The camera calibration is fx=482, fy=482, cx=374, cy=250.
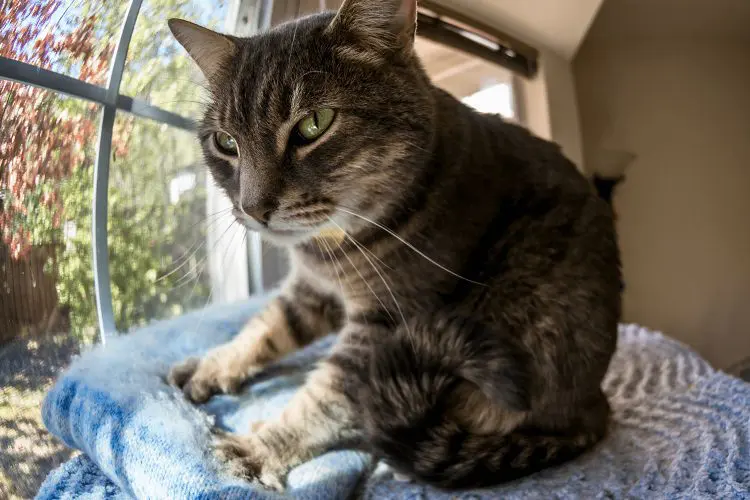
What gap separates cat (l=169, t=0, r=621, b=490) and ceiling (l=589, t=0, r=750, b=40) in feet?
2.81

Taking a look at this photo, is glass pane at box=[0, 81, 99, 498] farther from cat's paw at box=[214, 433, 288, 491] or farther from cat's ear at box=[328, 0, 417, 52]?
cat's ear at box=[328, 0, 417, 52]

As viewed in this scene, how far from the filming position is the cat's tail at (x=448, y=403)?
2.42 feet

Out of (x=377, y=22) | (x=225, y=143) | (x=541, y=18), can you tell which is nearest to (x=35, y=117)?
(x=225, y=143)

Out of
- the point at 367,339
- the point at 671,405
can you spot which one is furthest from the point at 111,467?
the point at 671,405

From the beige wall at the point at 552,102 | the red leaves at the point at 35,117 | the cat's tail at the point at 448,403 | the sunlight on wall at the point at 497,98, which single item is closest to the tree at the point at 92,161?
the red leaves at the point at 35,117

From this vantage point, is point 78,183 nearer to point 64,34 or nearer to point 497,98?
point 64,34

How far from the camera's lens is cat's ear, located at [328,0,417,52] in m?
0.74

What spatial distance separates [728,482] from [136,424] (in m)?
0.91

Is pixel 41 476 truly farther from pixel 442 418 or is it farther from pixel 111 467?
pixel 442 418

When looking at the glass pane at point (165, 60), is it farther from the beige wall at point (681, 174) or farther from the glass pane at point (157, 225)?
the beige wall at point (681, 174)

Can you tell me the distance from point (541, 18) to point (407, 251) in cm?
90

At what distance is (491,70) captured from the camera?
129 cm

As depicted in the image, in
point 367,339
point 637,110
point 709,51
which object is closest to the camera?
point 367,339

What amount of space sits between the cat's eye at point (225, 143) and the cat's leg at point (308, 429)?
1.29 feet
